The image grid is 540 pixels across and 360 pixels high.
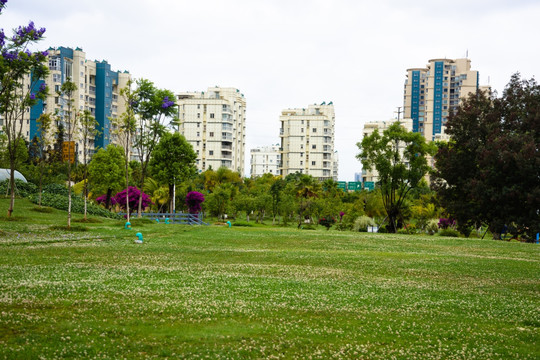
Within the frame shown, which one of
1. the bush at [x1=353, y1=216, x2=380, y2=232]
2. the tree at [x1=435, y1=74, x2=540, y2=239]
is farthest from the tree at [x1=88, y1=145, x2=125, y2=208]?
the tree at [x1=435, y1=74, x2=540, y2=239]

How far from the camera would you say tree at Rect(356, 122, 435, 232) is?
62.2m

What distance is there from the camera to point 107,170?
66000 millimetres

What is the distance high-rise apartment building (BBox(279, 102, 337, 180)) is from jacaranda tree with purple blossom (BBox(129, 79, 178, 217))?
394 feet

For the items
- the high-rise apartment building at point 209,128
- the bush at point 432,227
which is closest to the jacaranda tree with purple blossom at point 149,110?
the bush at point 432,227

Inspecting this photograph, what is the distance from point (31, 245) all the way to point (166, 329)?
696 inches

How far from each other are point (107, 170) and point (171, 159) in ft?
31.0

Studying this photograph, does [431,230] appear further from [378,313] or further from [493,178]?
[378,313]

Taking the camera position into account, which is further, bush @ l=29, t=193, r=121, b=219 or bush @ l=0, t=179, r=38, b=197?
bush @ l=0, t=179, r=38, b=197

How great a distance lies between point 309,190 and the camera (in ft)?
286

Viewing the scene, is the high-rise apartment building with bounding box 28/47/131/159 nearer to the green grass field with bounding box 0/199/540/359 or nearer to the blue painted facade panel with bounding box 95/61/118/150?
the blue painted facade panel with bounding box 95/61/118/150

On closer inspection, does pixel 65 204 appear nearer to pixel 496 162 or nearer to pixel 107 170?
pixel 107 170

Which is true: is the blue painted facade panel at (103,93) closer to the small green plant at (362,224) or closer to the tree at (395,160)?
the tree at (395,160)

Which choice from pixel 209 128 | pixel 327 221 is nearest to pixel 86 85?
pixel 209 128

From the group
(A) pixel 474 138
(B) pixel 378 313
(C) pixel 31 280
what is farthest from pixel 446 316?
(A) pixel 474 138
